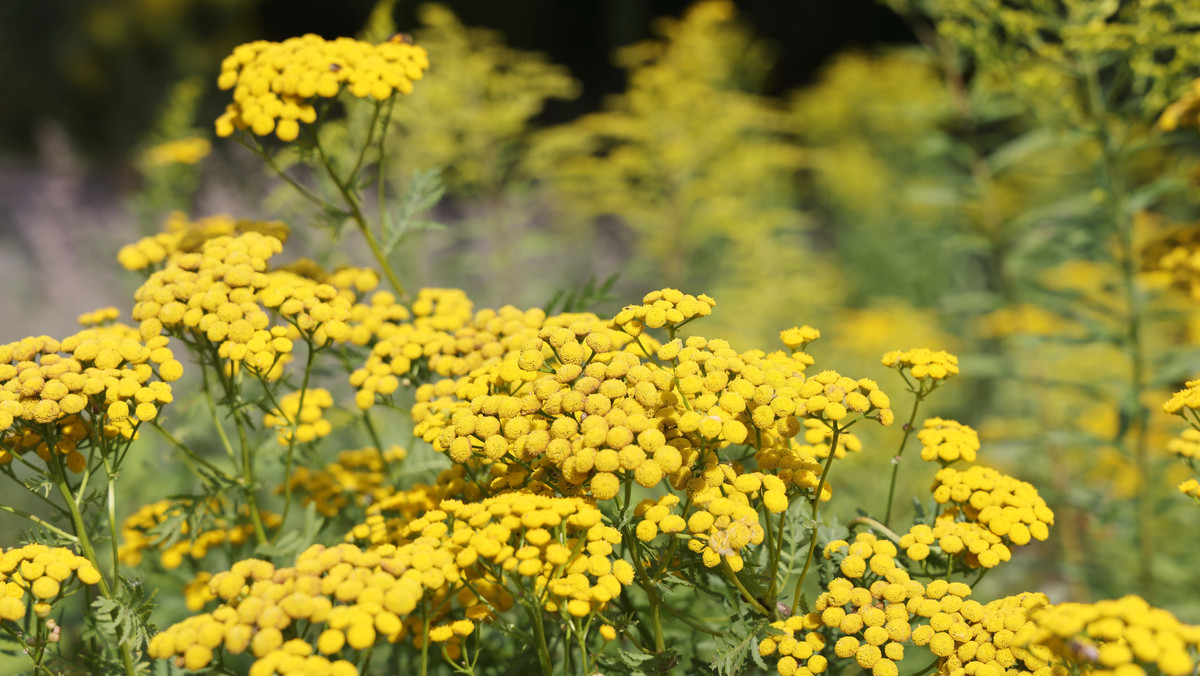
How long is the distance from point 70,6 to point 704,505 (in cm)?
1442

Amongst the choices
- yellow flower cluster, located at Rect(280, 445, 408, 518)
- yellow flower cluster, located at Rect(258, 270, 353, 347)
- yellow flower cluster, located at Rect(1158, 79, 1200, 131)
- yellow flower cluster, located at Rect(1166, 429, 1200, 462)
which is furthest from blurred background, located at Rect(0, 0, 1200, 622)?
yellow flower cluster, located at Rect(1166, 429, 1200, 462)

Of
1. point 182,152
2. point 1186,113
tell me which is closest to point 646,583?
point 1186,113

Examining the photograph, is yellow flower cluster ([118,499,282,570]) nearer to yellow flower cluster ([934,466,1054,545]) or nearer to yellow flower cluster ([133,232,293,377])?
yellow flower cluster ([133,232,293,377])

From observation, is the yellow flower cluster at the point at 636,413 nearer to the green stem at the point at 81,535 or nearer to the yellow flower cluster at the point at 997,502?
the yellow flower cluster at the point at 997,502

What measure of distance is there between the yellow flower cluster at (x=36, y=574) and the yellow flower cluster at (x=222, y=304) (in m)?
0.40

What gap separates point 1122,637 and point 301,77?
171 centimetres

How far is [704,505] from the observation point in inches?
42.2

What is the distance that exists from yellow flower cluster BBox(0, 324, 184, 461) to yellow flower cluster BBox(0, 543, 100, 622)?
171mm

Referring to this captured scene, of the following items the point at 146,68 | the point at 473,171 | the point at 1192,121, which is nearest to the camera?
the point at 1192,121

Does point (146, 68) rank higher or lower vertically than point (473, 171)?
higher

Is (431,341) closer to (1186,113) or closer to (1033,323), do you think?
(1186,113)

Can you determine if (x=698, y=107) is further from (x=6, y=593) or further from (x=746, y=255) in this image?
(x=6, y=593)

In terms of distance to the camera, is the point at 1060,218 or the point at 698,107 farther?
the point at 698,107

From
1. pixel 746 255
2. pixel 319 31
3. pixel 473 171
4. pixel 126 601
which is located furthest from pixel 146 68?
pixel 126 601
